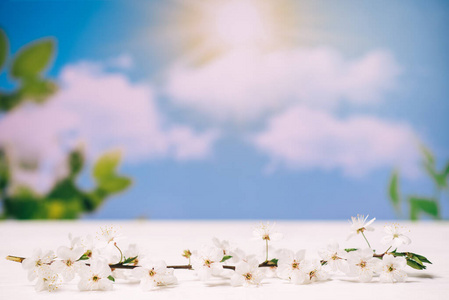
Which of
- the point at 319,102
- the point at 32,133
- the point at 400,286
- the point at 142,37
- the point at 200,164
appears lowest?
the point at 400,286

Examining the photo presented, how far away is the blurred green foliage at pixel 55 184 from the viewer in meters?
2.95

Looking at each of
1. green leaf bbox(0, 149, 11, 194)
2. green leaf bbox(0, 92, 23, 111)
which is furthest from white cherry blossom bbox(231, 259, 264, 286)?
green leaf bbox(0, 92, 23, 111)

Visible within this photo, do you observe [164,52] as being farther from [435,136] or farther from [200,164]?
[435,136]

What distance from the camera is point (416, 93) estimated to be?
310cm

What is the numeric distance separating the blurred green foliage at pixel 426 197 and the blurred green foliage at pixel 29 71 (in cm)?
257

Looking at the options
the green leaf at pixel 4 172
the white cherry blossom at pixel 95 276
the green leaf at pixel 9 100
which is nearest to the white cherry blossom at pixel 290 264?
the white cherry blossom at pixel 95 276

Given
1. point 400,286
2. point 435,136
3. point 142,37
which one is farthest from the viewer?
point 142,37

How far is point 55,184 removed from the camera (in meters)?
2.98

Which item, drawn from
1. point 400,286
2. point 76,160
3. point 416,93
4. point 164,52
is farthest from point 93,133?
point 400,286

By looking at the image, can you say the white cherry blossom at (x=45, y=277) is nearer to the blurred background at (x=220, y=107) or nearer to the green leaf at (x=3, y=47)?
the blurred background at (x=220, y=107)

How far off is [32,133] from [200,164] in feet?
4.23

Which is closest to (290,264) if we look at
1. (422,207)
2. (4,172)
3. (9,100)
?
(422,207)

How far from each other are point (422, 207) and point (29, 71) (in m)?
2.94

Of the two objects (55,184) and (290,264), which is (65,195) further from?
(290,264)
